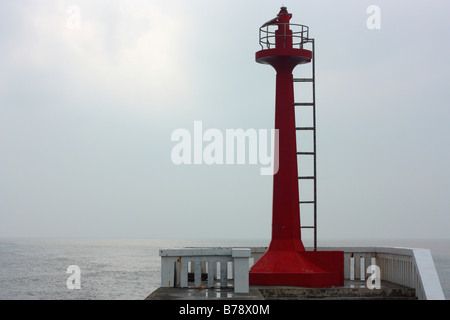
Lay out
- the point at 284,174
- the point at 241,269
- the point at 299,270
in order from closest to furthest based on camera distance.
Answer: the point at 241,269
the point at 299,270
the point at 284,174

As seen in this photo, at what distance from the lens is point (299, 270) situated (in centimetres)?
2536

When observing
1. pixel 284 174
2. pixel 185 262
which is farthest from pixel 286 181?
pixel 185 262

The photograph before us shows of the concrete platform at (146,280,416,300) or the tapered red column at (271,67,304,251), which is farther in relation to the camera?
the tapered red column at (271,67,304,251)

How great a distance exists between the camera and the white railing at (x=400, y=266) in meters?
21.9

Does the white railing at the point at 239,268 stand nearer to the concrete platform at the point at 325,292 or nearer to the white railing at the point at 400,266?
the white railing at the point at 400,266

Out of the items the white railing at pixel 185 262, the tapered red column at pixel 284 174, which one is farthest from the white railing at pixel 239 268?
the tapered red column at pixel 284 174

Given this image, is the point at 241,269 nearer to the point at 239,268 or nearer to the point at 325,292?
the point at 239,268

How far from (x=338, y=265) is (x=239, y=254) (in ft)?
15.2

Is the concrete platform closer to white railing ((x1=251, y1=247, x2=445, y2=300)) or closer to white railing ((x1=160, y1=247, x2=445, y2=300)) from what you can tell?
white railing ((x1=160, y1=247, x2=445, y2=300))

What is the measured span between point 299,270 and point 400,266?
286 cm

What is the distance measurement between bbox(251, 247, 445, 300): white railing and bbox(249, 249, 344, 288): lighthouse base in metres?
1.66

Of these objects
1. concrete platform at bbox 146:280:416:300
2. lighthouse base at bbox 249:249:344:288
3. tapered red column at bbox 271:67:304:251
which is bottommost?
concrete platform at bbox 146:280:416:300

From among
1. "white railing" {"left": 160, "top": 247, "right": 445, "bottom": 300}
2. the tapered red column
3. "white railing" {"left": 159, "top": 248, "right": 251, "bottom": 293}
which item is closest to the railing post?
"white railing" {"left": 160, "top": 247, "right": 445, "bottom": 300}

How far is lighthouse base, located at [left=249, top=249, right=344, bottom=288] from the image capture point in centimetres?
2519
